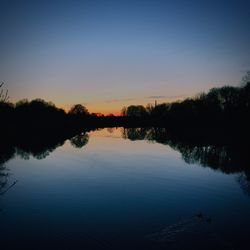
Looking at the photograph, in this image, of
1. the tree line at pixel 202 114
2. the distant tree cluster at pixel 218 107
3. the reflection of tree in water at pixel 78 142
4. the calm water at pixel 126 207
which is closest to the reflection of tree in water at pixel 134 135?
the reflection of tree in water at pixel 78 142

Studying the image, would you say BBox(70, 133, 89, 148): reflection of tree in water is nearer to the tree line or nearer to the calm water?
the tree line

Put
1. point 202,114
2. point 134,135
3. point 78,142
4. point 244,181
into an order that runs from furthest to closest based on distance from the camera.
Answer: point 202,114 → point 134,135 → point 78,142 → point 244,181

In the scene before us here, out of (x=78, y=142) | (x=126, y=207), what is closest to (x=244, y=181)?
(x=126, y=207)

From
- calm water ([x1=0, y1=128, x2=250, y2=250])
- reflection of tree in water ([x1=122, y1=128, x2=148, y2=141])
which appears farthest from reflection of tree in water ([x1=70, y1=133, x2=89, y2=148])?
calm water ([x1=0, y1=128, x2=250, y2=250])

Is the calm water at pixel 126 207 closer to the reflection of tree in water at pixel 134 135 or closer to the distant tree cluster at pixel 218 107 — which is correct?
the reflection of tree in water at pixel 134 135

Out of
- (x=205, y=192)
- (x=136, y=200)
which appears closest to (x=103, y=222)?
(x=136, y=200)

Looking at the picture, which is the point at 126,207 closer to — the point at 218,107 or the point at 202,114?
the point at 202,114

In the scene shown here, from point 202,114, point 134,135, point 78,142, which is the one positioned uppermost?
point 202,114

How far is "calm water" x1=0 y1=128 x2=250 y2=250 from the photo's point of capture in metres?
11.7

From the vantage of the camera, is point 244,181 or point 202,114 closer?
point 244,181

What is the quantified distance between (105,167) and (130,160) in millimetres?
5144

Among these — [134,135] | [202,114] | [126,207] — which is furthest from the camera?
[202,114]

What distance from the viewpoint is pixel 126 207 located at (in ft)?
53.3

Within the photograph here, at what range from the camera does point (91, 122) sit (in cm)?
16950
